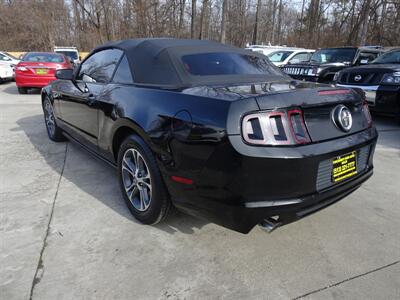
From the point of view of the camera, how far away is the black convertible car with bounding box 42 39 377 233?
184 centimetres

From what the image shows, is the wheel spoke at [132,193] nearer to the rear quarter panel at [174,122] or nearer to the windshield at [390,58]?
the rear quarter panel at [174,122]

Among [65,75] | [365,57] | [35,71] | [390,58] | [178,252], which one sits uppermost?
[365,57]

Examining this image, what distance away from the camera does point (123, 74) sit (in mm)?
2961

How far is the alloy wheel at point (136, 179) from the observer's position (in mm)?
2562

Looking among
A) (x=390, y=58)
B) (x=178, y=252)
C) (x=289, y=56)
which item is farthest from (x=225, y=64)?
(x=289, y=56)

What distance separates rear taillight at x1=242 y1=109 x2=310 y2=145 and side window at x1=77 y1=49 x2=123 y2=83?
6.09ft

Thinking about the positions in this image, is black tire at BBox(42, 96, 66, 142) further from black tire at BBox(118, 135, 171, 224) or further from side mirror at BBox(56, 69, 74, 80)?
black tire at BBox(118, 135, 171, 224)

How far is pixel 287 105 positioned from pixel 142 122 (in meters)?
1.10

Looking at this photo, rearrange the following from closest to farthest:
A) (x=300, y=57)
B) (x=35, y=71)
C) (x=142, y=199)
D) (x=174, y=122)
A: (x=174, y=122)
(x=142, y=199)
(x=35, y=71)
(x=300, y=57)

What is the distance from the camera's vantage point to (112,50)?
330cm

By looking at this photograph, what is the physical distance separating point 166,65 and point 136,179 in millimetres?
1011

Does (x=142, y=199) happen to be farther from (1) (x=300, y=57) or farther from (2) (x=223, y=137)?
(1) (x=300, y=57)

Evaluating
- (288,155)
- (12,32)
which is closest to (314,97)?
(288,155)

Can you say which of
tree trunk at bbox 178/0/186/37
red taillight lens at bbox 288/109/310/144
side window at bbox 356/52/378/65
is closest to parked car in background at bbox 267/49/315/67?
side window at bbox 356/52/378/65
